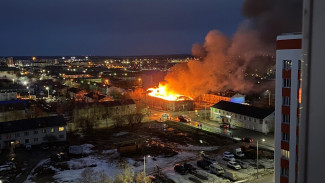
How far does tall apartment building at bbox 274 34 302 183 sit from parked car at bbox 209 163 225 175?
3124 mm

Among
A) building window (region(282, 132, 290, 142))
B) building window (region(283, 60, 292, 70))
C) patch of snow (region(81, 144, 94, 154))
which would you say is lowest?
patch of snow (region(81, 144, 94, 154))

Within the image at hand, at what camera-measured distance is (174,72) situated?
76.1ft

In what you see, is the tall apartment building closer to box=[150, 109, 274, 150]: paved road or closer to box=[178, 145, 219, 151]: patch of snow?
box=[178, 145, 219, 151]: patch of snow

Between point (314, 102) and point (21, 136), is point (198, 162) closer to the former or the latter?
point (21, 136)

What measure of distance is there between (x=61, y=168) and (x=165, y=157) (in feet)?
10.8

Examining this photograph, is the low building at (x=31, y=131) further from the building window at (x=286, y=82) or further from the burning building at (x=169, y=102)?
the building window at (x=286, y=82)

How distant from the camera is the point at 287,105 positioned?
5.21 meters

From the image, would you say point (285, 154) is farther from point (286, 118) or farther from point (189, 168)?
point (189, 168)

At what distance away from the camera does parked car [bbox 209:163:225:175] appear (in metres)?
8.24

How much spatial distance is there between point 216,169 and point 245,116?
601 centimetres

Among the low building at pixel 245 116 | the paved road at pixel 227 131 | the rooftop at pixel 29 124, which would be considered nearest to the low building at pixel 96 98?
the paved road at pixel 227 131

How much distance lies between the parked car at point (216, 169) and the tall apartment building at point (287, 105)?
312 cm

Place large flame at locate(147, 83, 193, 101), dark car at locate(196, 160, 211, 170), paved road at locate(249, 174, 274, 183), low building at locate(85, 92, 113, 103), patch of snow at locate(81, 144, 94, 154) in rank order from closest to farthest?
1. paved road at locate(249, 174, 274, 183)
2. dark car at locate(196, 160, 211, 170)
3. patch of snow at locate(81, 144, 94, 154)
4. low building at locate(85, 92, 113, 103)
5. large flame at locate(147, 83, 193, 101)

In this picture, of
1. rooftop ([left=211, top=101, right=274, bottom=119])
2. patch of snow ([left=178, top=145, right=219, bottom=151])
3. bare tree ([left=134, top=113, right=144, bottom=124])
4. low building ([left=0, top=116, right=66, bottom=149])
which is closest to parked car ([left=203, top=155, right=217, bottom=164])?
patch of snow ([left=178, top=145, right=219, bottom=151])
